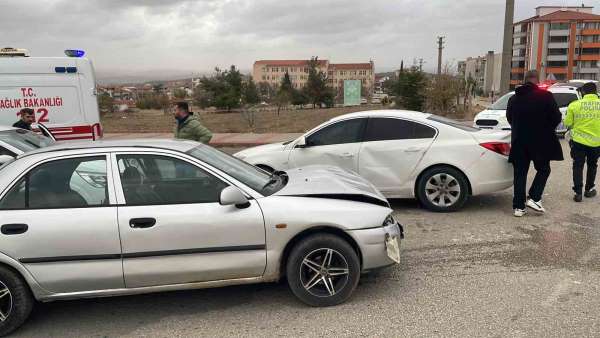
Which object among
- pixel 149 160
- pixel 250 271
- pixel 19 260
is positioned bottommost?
pixel 250 271

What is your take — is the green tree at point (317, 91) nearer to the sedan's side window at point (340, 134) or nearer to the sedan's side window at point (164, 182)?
the sedan's side window at point (340, 134)

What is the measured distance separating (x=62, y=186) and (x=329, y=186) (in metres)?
2.14

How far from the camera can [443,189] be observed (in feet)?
21.0

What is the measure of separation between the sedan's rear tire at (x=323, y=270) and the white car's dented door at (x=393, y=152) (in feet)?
9.62

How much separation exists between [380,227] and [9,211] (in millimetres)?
2818

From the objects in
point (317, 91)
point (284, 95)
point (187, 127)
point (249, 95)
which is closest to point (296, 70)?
point (249, 95)

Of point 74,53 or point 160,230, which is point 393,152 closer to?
point 160,230

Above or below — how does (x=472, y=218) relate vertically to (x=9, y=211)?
below

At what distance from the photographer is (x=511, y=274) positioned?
4309 millimetres

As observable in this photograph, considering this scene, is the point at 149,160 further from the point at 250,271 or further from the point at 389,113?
the point at 389,113

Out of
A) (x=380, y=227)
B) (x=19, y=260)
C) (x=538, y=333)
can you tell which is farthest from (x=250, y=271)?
(x=538, y=333)

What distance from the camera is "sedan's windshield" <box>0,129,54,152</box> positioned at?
6.53 meters

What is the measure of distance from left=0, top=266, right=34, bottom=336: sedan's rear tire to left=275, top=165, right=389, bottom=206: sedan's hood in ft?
6.70

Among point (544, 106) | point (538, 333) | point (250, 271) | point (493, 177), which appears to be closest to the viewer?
point (538, 333)
